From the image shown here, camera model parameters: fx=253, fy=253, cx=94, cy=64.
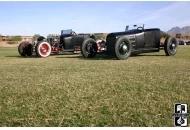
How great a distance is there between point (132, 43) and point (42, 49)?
15.4 ft

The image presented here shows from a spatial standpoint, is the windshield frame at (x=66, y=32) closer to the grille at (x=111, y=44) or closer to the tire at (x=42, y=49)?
the tire at (x=42, y=49)

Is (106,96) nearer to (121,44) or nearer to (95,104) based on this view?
(95,104)

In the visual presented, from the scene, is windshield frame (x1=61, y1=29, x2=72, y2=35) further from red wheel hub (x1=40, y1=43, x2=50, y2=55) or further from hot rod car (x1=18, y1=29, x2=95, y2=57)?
red wheel hub (x1=40, y1=43, x2=50, y2=55)

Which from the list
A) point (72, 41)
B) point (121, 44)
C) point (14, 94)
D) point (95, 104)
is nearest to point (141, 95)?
point (95, 104)

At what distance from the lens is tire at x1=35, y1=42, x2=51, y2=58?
40.5 ft

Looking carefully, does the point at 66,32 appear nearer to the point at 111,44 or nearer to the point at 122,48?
the point at 111,44

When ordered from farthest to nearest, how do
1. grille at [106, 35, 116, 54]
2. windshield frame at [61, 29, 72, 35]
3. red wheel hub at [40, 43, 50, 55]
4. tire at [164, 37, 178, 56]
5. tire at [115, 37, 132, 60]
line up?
windshield frame at [61, 29, 72, 35] < red wheel hub at [40, 43, 50, 55] < tire at [164, 37, 178, 56] < grille at [106, 35, 116, 54] < tire at [115, 37, 132, 60]

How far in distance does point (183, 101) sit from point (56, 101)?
1.80m

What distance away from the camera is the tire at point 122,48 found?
9.61m

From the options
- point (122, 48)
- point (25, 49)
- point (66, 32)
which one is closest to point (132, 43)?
point (122, 48)

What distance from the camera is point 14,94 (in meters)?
4.06

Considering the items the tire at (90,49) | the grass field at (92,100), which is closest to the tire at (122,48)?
the tire at (90,49)

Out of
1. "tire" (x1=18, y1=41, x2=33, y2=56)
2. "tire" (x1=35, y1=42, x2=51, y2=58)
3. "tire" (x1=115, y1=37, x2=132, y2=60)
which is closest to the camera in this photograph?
"tire" (x1=115, y1=37, x2=132, y2=60)

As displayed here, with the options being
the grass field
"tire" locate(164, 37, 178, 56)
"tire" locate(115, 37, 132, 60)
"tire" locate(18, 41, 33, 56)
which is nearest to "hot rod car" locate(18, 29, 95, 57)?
"tire" locate(18, 41, 33, 56)
